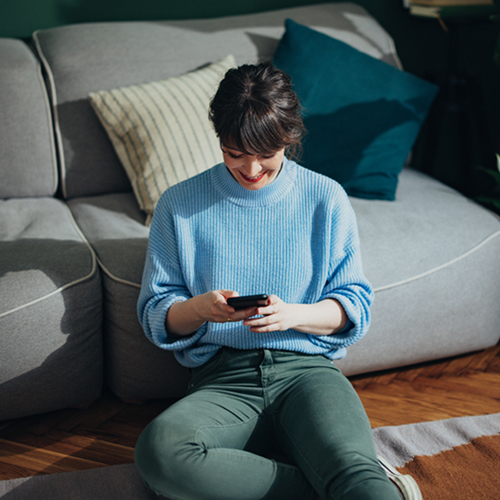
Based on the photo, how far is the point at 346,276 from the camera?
1.06 metres

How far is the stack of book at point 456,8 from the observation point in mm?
1885

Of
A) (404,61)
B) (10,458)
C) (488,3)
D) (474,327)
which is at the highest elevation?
(488,3)

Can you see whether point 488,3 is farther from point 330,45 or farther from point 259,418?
point 259,418

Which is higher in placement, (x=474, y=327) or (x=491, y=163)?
(x=491, y=163)

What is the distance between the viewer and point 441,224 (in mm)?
1442

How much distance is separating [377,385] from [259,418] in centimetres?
57

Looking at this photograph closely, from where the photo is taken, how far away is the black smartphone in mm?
886

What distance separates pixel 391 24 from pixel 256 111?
1.81 m

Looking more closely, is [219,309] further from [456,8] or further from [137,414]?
[456,8]

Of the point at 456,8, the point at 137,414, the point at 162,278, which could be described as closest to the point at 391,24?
the point at 456,8

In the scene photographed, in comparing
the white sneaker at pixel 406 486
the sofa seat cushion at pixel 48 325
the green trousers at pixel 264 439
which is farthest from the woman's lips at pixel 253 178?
the white sneaker at pixel 406 486

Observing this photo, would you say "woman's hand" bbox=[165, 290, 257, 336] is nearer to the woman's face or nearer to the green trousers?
the green trousers

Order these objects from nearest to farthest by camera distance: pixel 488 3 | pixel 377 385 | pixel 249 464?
pixel 249 464 < pixel 377 385 < pixel 488 3

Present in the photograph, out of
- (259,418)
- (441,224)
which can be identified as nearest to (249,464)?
(259,418)
